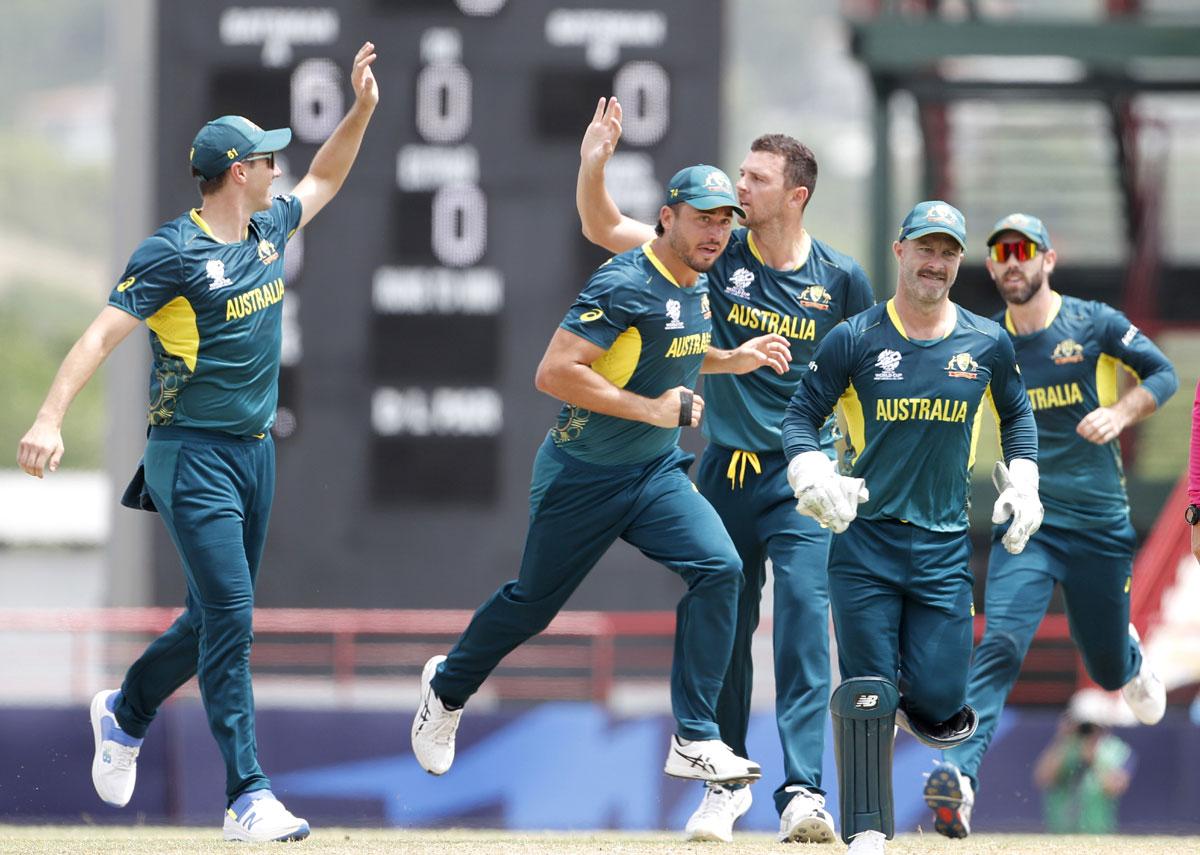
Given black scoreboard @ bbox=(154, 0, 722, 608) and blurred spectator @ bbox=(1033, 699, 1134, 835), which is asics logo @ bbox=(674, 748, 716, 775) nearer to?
blurred spectator @ bbox=(1033, 699, 1134, 835)

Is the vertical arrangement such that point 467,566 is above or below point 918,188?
below

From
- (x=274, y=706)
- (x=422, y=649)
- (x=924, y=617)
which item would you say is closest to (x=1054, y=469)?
(x=924, y=617)

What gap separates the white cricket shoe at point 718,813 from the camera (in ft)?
23.9

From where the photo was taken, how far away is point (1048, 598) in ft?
27.6

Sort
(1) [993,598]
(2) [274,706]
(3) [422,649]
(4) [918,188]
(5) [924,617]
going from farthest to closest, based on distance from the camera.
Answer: (4) [918,188]
(3) [422,649]
(2) [274,706]
(1) [993,598]
(5) [924,617]

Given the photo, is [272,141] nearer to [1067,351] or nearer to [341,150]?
[341,150]

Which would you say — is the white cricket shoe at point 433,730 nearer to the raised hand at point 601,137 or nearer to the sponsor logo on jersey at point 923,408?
the raised hand at point 601,137

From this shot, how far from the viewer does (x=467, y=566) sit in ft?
42.9

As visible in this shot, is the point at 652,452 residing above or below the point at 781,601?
above

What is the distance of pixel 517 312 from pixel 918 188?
21.3 feet

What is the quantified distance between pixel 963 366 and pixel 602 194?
1.62m

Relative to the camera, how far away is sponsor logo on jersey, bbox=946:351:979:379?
6.74 metres

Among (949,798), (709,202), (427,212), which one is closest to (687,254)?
(709,202)

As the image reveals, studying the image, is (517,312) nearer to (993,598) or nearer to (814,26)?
(993,598)
